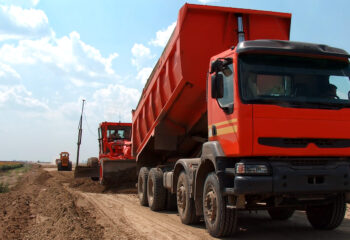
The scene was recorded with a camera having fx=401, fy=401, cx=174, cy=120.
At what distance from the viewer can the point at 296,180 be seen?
217 inches

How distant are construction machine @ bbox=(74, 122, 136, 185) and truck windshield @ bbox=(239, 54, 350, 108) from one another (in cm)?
1009

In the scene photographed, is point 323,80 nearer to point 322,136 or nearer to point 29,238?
point 322,136

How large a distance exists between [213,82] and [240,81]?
558 millimetres

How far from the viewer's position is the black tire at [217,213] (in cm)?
605

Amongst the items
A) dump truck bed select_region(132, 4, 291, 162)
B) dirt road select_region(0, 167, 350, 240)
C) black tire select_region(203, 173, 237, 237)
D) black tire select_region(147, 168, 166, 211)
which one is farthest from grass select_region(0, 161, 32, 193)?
black tire select_region(203, 173, 237, 237)

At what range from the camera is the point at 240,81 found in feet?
19.1

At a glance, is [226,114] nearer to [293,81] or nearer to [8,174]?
[293,81]

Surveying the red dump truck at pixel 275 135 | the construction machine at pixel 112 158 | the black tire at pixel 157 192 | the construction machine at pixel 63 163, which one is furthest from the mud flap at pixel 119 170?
the construction machine at pixel 63 163

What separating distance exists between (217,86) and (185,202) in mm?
2708

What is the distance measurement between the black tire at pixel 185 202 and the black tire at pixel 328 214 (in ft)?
6.78

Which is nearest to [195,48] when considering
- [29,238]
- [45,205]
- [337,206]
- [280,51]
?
[280,51]

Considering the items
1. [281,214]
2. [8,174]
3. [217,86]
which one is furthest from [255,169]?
[8,174]

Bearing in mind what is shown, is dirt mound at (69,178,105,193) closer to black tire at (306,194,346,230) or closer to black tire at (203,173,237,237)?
black tire at (203,173,237,237)

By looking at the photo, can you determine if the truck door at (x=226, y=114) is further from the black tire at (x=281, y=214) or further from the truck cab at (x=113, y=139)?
the truck cab at (x=113, y=139)
